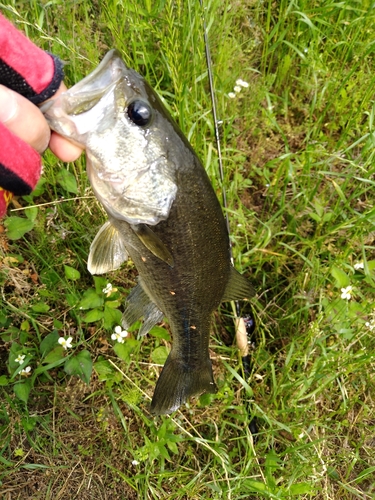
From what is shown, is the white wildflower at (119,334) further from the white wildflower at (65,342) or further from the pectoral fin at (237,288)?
the pectoral fin at (237,288)

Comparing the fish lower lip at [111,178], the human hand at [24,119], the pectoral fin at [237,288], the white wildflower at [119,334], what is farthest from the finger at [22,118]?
the white wildflower at [119,334]

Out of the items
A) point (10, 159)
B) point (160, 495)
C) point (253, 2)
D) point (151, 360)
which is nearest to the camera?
point (10, 159)

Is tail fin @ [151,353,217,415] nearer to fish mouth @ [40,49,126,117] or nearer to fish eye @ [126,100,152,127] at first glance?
fish eye @ [126,100,152,127]

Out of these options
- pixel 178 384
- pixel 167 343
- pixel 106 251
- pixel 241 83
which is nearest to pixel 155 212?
pixel 106 251

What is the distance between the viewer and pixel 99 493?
2.38 metres

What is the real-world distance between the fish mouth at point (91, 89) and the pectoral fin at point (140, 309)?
89 cm

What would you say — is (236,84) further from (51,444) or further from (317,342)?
(51,444)

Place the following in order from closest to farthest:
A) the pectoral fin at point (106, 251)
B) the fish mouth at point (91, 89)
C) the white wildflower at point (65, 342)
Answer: the fish mouth at point (91, 89) → the pectoral fin at point (106, 251) → the white wildflower at point (65, 342)

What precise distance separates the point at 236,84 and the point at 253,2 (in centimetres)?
74

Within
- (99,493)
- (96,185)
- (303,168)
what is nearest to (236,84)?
(303,168)

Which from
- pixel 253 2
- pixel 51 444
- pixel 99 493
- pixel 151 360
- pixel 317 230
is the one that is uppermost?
pixel 253 2

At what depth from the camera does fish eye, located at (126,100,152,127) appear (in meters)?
1.50

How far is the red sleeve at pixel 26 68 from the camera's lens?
1.24 metres

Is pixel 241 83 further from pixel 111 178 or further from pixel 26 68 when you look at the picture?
pixel 26 68
